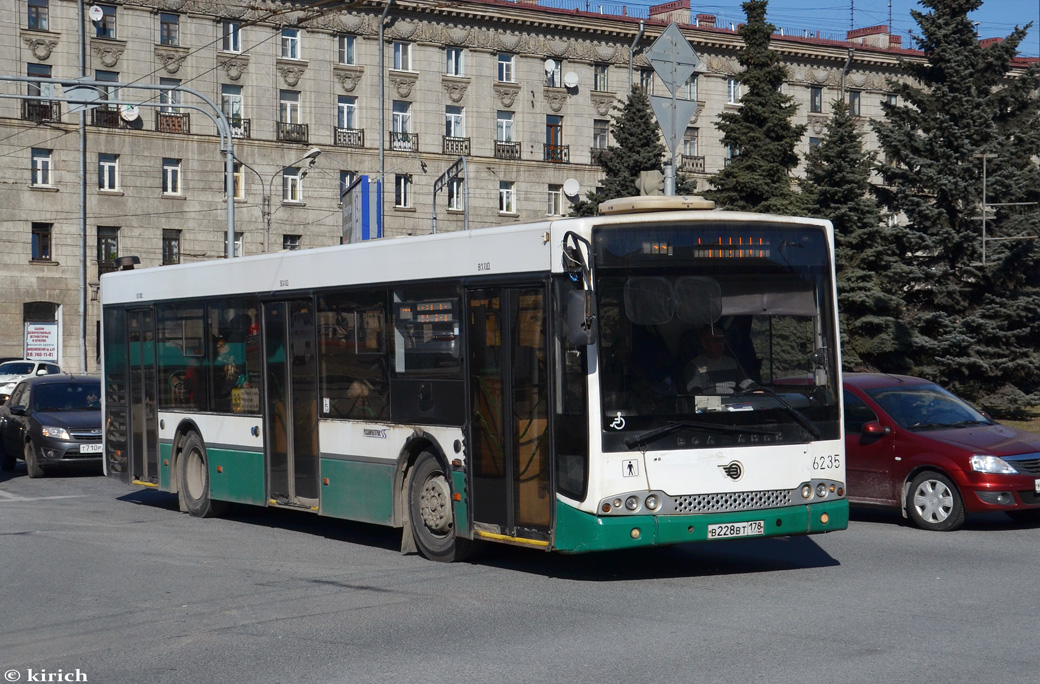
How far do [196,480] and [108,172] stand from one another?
41.1 meters

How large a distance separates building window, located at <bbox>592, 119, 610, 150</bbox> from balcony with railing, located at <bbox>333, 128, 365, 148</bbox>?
11.0 metres

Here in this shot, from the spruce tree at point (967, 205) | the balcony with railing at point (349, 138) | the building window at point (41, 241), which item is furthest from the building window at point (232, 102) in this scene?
the spruce tree at point (967, 205)

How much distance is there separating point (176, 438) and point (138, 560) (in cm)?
394

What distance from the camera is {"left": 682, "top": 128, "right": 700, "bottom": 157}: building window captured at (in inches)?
2530

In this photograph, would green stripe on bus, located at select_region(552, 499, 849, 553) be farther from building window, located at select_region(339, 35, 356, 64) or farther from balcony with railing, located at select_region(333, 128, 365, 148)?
building window, located at select_region(339, 35, 356, 64)

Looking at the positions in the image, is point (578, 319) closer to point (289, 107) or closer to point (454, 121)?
point (289, 107)

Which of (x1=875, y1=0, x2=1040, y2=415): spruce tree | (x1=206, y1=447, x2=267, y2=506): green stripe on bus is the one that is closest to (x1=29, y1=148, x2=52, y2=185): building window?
(x1=875, y1=0, x2=1040, y2=415): spruce tree

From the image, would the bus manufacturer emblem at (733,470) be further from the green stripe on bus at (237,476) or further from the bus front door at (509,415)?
the green stripe on bus at (237,476)

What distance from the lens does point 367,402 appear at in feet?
40.5

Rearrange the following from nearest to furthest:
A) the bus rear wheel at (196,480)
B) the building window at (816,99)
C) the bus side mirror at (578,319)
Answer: the bus side mirror at (578,319)
the bus rear wheel at (196,480)
the building window at (816,99)

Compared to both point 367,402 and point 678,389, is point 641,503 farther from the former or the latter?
point 367,402

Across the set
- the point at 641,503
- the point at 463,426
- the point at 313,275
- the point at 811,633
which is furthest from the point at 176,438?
the point at 811,633

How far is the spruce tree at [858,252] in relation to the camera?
30312mm

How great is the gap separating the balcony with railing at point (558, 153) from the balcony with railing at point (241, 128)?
1350 cm
